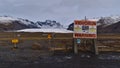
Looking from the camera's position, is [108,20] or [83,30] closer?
[83,30]

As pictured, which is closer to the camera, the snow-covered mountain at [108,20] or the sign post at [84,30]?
the sign post at [84,30]

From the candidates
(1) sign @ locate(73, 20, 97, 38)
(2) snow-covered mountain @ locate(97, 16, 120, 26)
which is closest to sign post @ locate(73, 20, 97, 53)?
(1) sign @ locate(73, 20, 97, 38)

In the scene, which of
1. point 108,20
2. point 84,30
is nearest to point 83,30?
point 84,30

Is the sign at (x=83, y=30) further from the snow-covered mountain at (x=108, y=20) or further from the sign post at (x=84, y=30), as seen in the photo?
the snow-covered mountain at (x=108, y=20)

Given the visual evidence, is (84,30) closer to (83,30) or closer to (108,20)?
(83,30)

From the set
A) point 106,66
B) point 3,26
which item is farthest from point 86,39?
point 3,26

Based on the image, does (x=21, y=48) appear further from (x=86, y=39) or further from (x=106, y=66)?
(x=106, y=66)

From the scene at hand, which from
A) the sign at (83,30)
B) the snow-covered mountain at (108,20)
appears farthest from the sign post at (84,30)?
the snow-covered mountain at (108,20)

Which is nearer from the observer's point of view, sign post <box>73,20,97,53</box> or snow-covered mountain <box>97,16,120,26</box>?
sign post <box>73,20,97,53</box>

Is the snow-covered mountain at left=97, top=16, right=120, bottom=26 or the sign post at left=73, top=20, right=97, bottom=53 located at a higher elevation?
the snow-covered mountain at left=97, top=16, right=120, bottom=26

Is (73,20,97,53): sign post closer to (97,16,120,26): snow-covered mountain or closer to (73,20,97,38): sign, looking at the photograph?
(73,20,97,38): sign

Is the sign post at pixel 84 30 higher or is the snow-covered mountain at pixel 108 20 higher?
the snow-covered mountain at pixel 108 20

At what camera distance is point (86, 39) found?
5828 centimetres

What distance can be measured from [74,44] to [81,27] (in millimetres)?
2443
